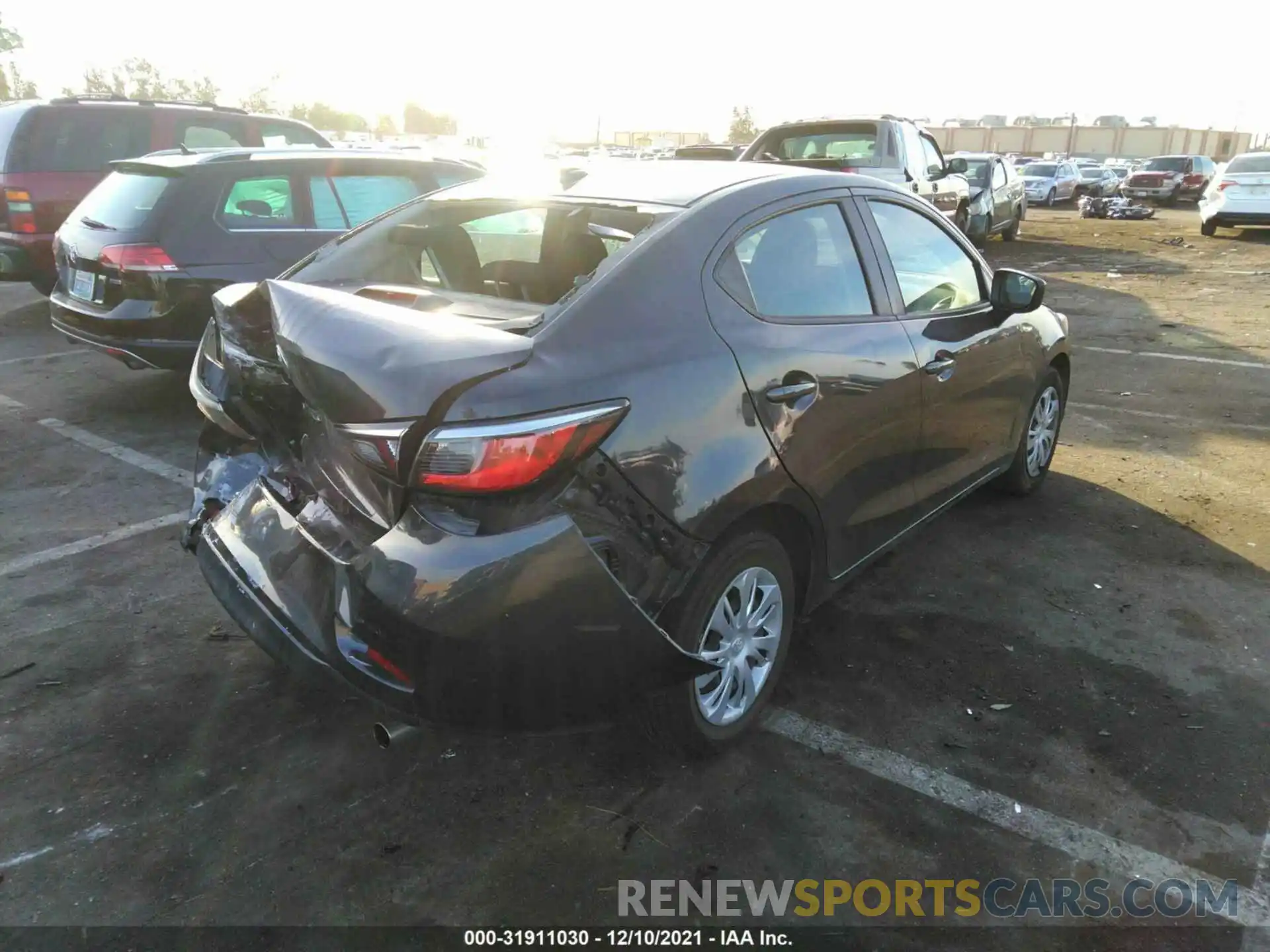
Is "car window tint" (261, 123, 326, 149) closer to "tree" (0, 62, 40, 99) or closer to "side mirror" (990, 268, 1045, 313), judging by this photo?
"side mirror" (990, 268, 1045, 313)

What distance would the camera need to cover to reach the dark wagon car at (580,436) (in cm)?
A: 212

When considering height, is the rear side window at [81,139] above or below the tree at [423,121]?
below

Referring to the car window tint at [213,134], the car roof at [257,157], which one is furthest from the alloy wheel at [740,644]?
the car window tint at [213,134]

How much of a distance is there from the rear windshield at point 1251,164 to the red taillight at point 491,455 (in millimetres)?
20644

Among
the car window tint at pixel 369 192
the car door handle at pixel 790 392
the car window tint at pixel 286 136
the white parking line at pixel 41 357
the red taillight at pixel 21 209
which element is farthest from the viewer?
the car window tint at pixel 286 136

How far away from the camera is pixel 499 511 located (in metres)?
2.12

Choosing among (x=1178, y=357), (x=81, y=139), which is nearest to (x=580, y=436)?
(x=1178, y=357)

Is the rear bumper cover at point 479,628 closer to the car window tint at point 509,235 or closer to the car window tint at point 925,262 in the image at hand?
the car window tint at point 509,235

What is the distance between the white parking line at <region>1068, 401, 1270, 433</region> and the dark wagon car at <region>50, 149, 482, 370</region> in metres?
5.56

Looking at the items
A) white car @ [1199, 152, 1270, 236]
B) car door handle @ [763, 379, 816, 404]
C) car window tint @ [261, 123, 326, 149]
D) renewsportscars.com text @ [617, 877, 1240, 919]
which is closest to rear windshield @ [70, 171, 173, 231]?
car window tint @ [261, 123, 326, 149]

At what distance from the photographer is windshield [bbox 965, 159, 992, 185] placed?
1627cm

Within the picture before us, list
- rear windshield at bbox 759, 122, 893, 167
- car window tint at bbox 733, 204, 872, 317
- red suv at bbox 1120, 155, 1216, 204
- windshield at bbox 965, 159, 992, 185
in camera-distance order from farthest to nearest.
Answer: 1. red suv at bbox 1120, 155, 1216, 204
2. windshield at bbox 965, 159, 992, 185
3. rear windshield at bbox 759, 122, 893, 167
4. car window tint at bbox 733, 204, 872, 317

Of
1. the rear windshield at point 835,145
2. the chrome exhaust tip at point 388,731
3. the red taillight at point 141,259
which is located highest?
the rear windshield at point 835,145

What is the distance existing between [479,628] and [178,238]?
459cm
